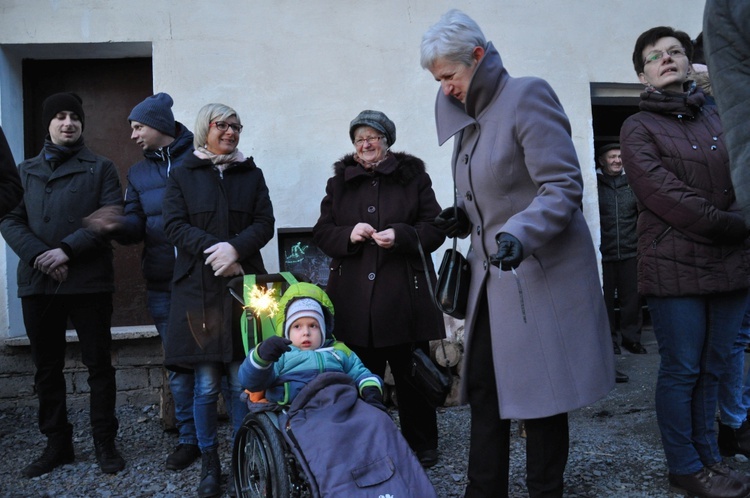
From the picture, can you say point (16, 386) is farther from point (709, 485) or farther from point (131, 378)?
point (709, 485)

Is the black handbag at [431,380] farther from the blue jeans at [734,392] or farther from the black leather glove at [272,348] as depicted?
the blue jeans at [734,392]

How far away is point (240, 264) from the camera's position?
3.95 metres

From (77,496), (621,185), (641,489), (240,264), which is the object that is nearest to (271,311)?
(240,264)

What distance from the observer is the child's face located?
345 cm

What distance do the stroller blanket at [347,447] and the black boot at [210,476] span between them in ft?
3.09

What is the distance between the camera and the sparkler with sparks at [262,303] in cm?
364

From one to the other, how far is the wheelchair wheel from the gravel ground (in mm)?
669

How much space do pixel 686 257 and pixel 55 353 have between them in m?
3.51

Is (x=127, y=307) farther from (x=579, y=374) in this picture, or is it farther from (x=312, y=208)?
(x=579, y=374)

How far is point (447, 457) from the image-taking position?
13.8 feet

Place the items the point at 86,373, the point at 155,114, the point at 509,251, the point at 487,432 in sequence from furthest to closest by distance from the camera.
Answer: the point at 86,373
the point at 155,114
the point at 487,432
the point at 509,251

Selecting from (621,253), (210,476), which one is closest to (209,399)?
(210,476)

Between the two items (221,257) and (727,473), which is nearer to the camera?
(727,473)

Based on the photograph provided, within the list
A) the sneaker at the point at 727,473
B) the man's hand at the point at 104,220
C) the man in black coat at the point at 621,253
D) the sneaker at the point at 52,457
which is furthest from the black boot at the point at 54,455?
the man in black coat at the point at 621,253
